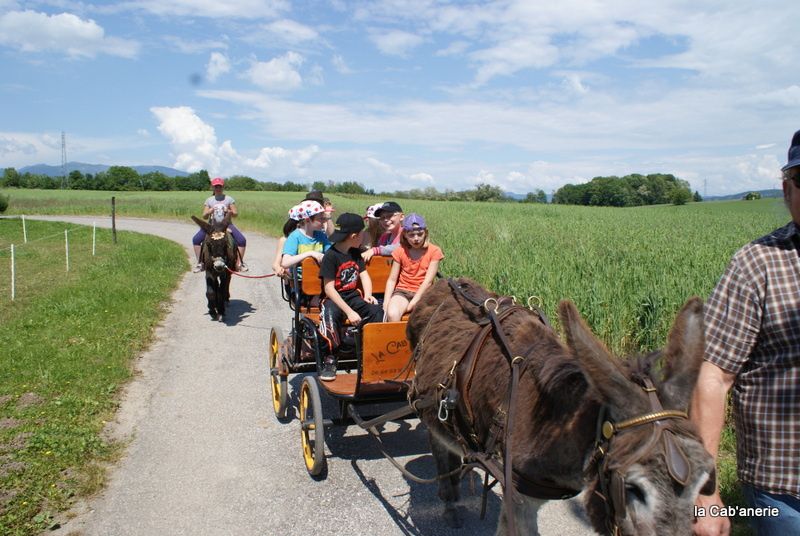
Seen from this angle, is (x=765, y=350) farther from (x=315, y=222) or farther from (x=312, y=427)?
(x=315, y=222)

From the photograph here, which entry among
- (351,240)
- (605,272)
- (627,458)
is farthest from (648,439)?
(605,272)

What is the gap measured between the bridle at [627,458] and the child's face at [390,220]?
Result: 5824 mm

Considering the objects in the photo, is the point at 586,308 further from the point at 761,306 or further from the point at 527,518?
the point at 761,306

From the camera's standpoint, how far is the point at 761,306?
2.01 meters

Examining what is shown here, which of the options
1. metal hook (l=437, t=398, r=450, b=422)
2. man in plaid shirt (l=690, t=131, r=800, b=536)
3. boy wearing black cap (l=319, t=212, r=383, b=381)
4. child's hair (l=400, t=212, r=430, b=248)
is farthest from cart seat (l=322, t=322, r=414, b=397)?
man in plaid shirt (l=690, t=131, r=800, b=536)

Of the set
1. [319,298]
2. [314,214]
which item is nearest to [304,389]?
[319,298]

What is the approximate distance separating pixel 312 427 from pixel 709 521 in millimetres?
3618

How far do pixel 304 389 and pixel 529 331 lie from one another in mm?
3110

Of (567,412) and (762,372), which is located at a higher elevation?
(762,372)

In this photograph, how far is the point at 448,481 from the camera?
4309 mm

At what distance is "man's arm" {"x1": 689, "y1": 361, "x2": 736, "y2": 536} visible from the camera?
1.97 meters

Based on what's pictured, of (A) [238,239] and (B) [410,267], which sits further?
(A) [238,239]

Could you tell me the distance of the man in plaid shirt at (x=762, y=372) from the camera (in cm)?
197

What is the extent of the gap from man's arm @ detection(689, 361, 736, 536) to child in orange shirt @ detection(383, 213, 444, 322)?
3.53 meters
